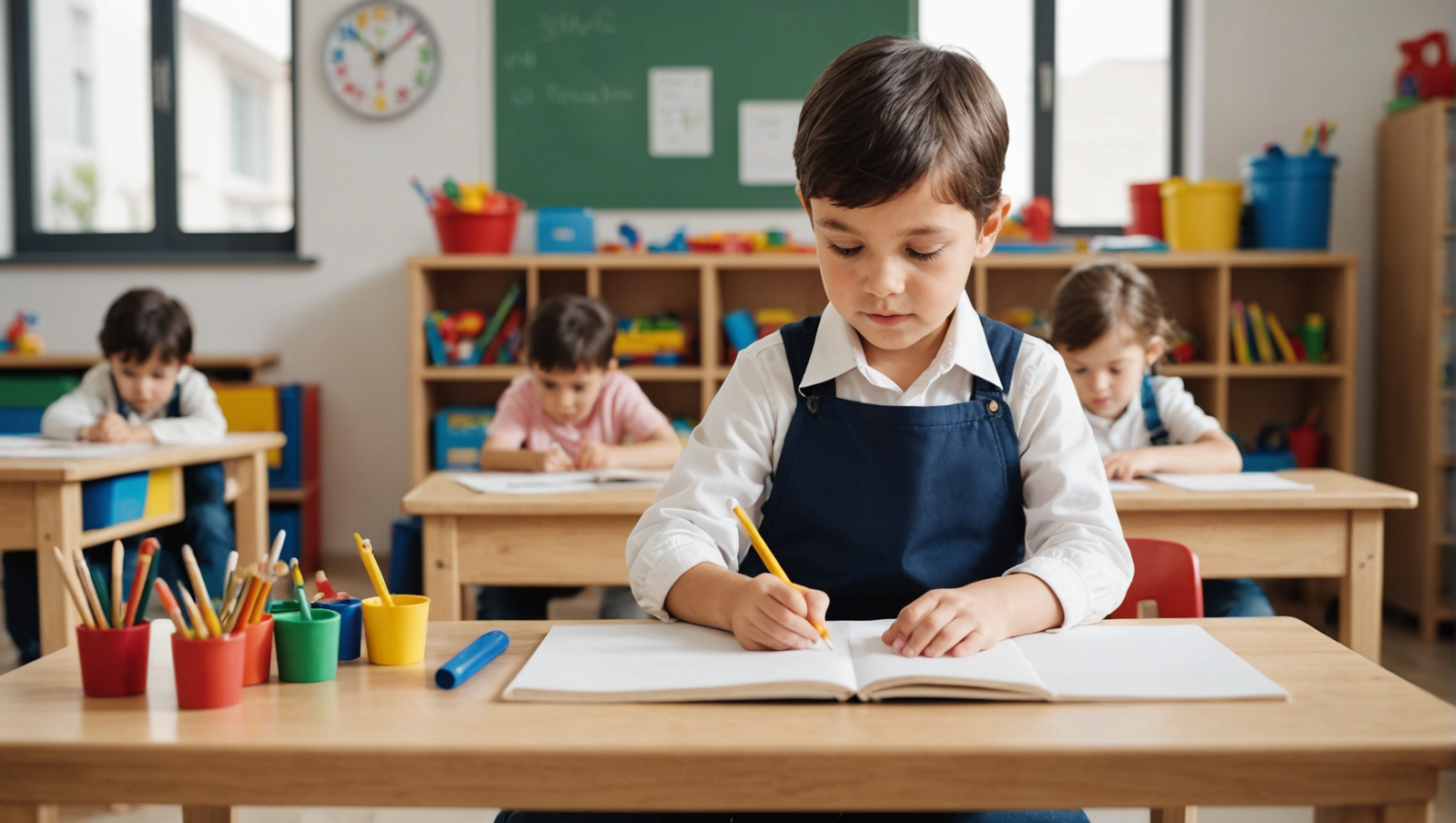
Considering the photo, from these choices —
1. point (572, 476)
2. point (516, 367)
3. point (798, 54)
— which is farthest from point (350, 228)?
point (572, 476)

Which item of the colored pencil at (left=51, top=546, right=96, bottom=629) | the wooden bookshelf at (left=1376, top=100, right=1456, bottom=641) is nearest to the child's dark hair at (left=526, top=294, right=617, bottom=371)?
the colored pencil at (left=51, top=546, right=96, bottom=629)

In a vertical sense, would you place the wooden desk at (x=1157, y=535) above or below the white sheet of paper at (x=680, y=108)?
below

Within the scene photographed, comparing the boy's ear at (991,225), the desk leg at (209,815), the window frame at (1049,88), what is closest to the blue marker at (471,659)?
the desk leg at (209,815)

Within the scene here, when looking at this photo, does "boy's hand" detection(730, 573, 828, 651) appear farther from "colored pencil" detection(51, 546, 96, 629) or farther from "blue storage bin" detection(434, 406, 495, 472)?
"blue storage bin" detection(434, 406, 495, 472)

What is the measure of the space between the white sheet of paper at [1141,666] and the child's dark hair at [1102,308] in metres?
1.38

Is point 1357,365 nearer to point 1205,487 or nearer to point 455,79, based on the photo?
point 1205,487

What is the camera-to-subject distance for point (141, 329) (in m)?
2.85

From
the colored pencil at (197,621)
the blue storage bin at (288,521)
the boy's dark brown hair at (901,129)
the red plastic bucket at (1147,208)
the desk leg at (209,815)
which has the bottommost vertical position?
the blue storage bin at (288,521)

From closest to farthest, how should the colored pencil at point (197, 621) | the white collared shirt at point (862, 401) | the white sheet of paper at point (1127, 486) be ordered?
1. the colored pencil at point (197, 621)
2. the white collared shirt at point (862, 401)
3. the white sheet of paper at point (1127, 486)

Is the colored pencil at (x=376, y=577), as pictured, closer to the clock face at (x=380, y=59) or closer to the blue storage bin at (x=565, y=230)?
the blue storage bin at (x=565, y=230)

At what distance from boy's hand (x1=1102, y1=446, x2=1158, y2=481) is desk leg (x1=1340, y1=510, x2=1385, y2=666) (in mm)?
351

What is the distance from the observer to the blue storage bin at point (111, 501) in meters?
2.14

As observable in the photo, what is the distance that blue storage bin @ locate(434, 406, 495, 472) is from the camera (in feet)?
12.7

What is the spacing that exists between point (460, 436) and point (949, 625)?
10.5 feet
